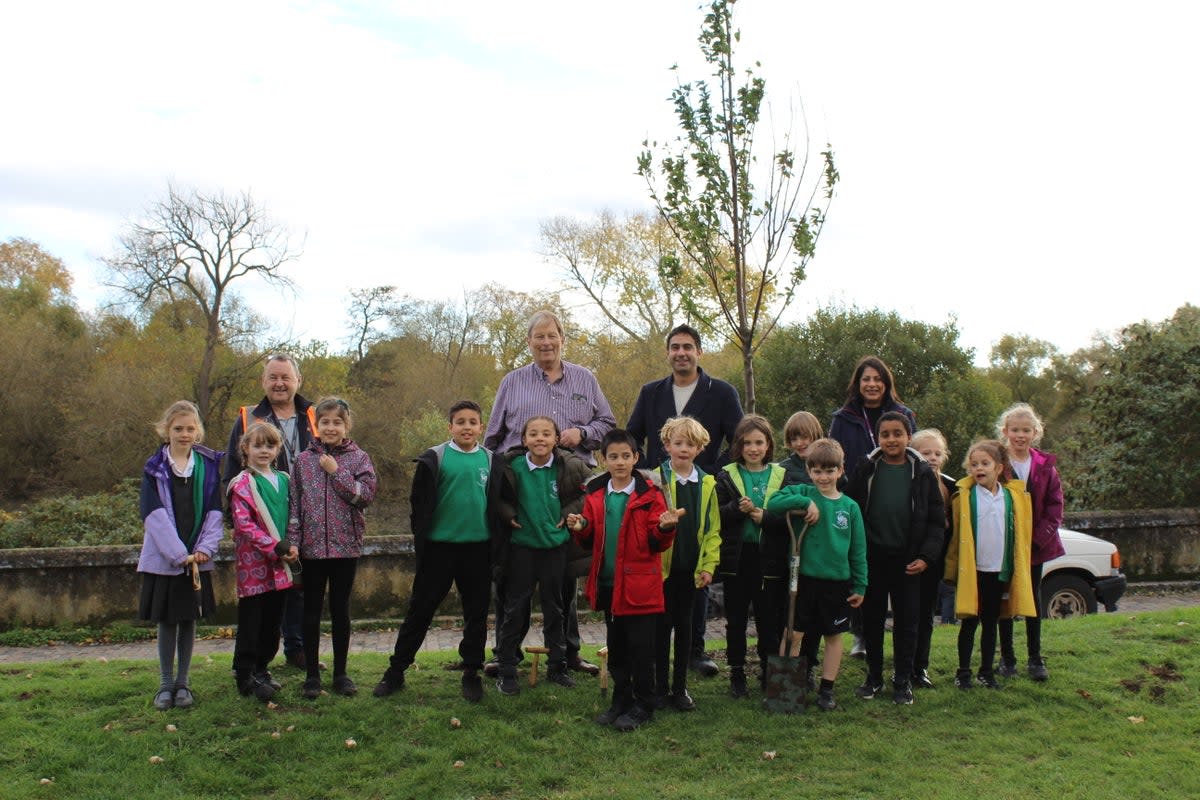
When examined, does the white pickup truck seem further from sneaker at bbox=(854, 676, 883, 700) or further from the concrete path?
sneaker at bbox=(854, 676, 883, 700)

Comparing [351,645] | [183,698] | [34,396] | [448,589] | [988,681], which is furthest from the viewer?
[34,396]

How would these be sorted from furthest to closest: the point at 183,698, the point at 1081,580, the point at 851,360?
the point at 851,360, the point at 1081,580, the point at 183,698

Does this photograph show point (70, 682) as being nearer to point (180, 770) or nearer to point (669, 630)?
point (180, 770)

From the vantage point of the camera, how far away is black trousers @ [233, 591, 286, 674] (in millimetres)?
5906

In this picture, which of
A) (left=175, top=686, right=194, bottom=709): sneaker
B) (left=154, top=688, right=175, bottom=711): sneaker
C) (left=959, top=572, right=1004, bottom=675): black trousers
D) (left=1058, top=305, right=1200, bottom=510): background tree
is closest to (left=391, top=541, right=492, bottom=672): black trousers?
(left=175, top=686, right=194, bottom=709): sneaker

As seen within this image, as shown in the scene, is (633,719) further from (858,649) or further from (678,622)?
(858,649)

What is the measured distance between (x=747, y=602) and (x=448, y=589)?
195 centimetres

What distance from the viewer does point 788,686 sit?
5.96m

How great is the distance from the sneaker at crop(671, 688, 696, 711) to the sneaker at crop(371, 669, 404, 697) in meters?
1.78

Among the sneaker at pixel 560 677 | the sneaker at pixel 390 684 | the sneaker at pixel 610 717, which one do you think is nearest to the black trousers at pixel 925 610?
the sneaker at pixel 610 717

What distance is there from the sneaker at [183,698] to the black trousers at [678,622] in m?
2.88

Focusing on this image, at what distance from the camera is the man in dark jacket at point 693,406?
6688 millimetres

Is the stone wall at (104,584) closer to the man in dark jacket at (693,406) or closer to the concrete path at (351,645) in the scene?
the concrete path at (351,645)

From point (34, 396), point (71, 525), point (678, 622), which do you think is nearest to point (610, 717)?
point (678, 622)
